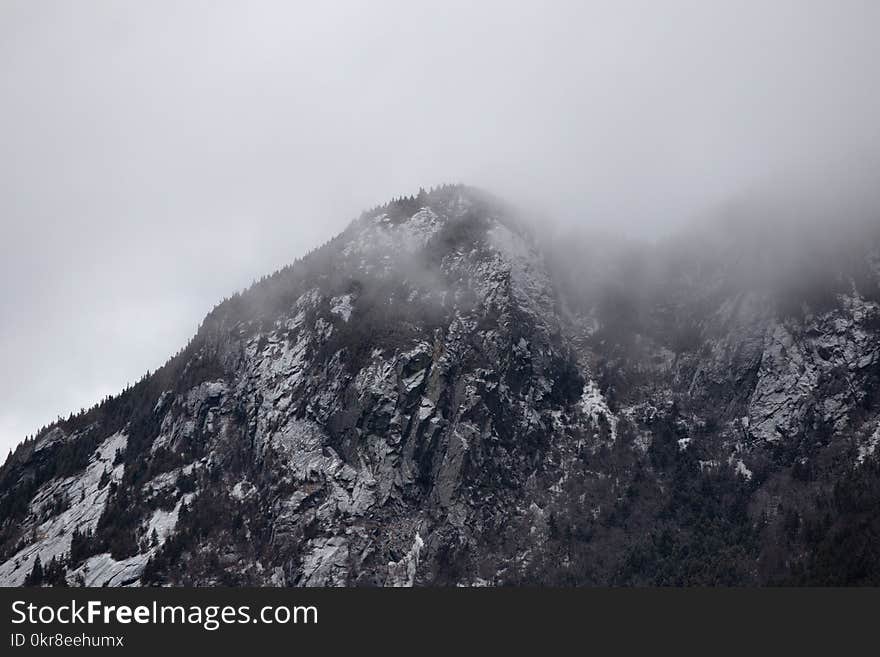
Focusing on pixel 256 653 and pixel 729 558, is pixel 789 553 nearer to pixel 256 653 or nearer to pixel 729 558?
pixel 729 558

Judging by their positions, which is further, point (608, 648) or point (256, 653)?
point (608, 648)

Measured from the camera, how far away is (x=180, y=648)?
11469cm

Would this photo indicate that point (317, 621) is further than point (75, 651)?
Yes

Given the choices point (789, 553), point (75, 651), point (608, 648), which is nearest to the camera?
point (75, 651)

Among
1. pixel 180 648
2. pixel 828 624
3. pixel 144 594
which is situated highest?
pixel 144 594

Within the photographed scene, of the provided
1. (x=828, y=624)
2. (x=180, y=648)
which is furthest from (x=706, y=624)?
(x=180, y=648)

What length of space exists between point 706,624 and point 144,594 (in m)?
84.0

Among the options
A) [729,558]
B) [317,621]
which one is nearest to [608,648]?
[317,621]

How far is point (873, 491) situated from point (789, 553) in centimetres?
2369

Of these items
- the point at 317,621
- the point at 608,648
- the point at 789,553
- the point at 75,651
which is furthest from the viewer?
the point at 789,553

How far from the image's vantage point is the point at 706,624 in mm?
135750

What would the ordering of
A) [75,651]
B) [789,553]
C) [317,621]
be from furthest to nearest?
[789,553] → [317,621] → [75,651]

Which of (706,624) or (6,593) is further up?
(6,593)

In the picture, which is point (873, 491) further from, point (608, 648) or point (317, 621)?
point (317, 621)
